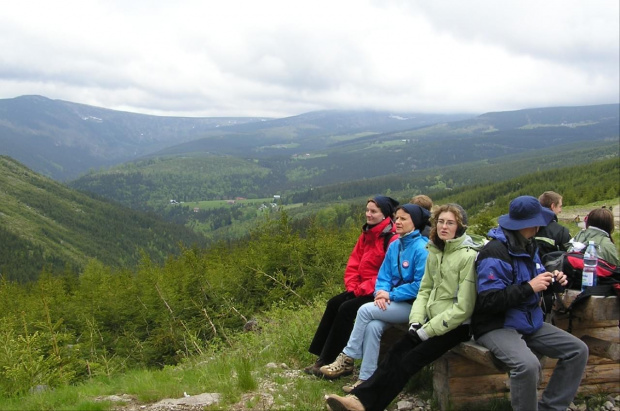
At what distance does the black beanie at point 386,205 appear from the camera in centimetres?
668

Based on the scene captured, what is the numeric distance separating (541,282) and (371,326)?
211cm

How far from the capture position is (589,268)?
5.16 m

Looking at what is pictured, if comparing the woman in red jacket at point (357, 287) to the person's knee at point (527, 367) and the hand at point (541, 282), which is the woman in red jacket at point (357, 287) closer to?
the hand at point (541, 282)

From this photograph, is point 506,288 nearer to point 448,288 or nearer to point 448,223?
point 448,288

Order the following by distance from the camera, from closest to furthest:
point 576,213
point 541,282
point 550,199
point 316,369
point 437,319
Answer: point 541,282, point 437,319, point 316,369, point 550,199, point 576,213

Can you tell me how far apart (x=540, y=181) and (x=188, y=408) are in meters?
117

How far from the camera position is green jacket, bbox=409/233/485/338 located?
16.3ft

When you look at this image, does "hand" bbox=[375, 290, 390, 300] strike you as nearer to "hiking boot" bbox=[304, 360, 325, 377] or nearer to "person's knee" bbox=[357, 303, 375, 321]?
"person's knee" bbox=[357, 303, 375, 321]

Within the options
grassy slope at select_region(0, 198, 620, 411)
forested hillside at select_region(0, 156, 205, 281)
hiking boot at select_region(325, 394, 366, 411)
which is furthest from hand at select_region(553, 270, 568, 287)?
forested hillside at select_region(0, 156, 205, 281)

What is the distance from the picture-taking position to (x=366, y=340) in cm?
583

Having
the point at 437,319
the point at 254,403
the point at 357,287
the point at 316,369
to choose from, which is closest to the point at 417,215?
the point at 357,287

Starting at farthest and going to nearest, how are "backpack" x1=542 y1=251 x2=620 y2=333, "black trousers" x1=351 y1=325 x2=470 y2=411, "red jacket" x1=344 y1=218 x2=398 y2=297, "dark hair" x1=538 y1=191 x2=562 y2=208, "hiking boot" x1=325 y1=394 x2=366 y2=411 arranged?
"dark hair" x1=538 y1=191 x2=562 y2=208 < "red jacket" x1=344 y1=218 x2=398 y2=297 < "backpack" x1=542 y1=251 x2=620 y2=333 < "black trousers" x1=351 y1=325 x2=470 y2=411 < "hiking boot" x1=325 y1=394 x2=366 y2=411

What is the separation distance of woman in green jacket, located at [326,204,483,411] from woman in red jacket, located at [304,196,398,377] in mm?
1151

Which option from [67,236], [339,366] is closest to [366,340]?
[339,366]
